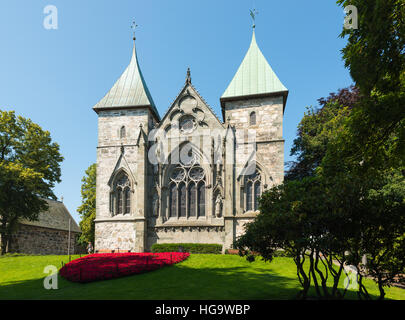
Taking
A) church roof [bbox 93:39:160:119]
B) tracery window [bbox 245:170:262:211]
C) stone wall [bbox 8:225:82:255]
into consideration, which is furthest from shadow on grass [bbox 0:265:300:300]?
stone wall [bbox 8:225:82:255]

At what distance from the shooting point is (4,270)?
1809 cm

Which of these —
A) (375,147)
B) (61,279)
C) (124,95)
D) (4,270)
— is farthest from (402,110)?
(124,95)

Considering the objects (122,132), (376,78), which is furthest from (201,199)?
(376,78)

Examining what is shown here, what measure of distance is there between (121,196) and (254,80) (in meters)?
16.4

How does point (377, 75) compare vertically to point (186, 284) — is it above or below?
above

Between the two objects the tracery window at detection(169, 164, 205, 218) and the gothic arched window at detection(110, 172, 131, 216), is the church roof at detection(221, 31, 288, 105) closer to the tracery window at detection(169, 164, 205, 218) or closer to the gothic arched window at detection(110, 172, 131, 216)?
the tracery window at detection(169, 164, 205, 218)

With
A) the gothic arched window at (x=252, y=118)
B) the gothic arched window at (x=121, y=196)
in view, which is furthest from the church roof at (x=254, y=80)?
the gothic arched window at (x=121, y=196)

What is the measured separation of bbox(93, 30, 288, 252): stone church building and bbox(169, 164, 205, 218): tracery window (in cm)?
9

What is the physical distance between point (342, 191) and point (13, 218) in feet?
96.5

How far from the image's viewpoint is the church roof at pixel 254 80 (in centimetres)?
2666

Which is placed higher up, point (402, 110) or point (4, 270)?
point (402, 110)

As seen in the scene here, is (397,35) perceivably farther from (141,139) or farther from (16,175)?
(16,175)

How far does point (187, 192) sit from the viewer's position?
26.3m

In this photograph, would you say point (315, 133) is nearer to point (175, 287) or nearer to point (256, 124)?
point (256, 124)
